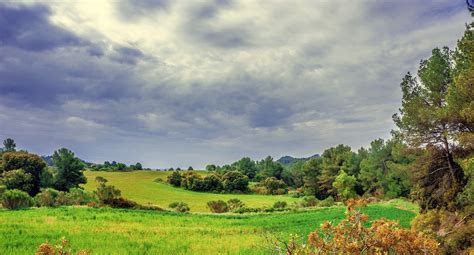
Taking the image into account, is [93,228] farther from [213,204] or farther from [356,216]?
[213,204]

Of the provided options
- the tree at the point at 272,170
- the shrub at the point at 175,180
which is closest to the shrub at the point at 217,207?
the shrub at the point at 175,180

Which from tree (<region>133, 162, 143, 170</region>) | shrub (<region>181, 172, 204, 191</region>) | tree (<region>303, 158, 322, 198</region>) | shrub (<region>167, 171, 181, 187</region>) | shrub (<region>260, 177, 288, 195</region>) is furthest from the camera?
tree (<region>133, 162, 143, 170</region>)

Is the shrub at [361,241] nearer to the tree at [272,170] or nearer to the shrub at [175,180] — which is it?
the shrub at [175,180]

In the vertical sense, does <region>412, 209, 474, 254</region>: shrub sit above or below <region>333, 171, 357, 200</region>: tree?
below

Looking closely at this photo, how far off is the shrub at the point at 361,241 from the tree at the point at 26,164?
223 ft

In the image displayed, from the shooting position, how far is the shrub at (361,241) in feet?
17.4

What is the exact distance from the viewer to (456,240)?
51.4ft

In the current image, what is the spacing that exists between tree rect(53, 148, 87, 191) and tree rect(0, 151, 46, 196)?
464 cm

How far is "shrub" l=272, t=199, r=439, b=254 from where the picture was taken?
5316 millimetres

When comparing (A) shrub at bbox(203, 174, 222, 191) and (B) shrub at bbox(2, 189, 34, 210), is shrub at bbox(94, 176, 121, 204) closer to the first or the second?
(B) shrub at bbox(2, 189, 34, 210)

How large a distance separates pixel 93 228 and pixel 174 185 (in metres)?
80.8

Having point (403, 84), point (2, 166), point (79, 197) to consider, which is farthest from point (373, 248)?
point (2, 166)

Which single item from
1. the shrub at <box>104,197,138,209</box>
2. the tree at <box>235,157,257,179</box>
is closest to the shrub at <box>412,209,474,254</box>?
the shrub at <box>104,197,138,209</box>

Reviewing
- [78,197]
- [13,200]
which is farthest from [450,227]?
[78,197]
